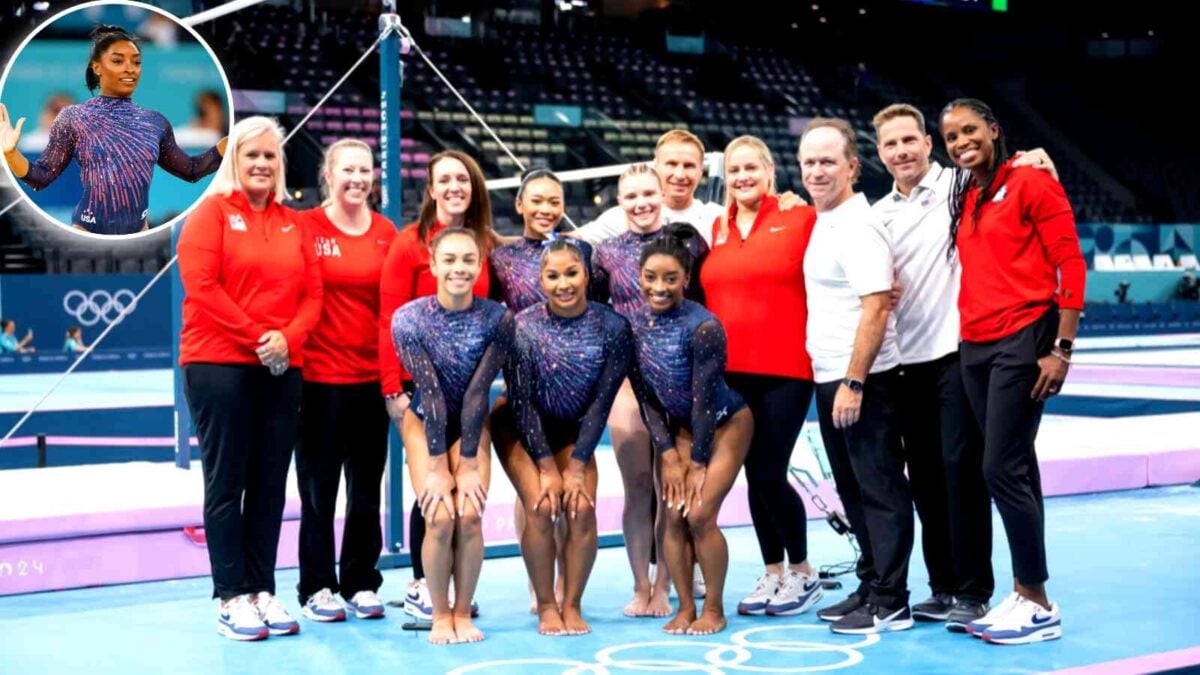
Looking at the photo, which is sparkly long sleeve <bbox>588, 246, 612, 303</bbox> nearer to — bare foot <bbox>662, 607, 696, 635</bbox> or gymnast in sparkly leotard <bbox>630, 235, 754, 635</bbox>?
gymnast in sparkly leotard <bbox>630, 235, 754, 635</bbox>

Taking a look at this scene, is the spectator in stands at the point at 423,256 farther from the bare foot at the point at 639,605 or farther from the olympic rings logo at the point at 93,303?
the olympic rings logo at the point at 93,303

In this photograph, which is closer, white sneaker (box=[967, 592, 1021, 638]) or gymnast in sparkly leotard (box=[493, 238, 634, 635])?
white sneaker (box=[967, 592, 1021, 638])

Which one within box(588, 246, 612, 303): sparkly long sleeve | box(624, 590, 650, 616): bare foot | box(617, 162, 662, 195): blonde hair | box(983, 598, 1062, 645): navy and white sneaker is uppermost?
box(617, 162, 662, 195): blonde hair

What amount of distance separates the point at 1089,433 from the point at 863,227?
15.0ft

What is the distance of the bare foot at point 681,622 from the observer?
414 cm

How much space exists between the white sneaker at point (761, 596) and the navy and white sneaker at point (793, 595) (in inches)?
0.7

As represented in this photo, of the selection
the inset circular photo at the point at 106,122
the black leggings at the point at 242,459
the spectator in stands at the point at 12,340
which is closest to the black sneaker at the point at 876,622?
the black leggings at the point at 242,459

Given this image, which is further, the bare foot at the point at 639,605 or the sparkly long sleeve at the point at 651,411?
the bare foot at the point at 639,605

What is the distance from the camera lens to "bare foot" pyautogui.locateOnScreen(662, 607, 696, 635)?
→ 4145mm

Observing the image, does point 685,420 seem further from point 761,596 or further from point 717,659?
point 717,659

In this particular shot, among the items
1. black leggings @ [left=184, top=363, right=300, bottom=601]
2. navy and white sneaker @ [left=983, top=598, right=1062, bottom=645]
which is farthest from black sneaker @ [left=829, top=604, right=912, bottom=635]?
black leggings @ [left=184, top=363, right=300, bottom=601]

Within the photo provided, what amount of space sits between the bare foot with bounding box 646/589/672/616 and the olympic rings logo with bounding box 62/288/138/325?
1153 centimetres

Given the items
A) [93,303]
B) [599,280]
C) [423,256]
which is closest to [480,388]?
[423,256]

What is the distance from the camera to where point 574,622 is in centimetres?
419
